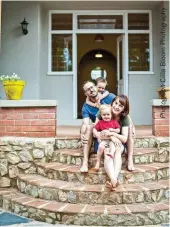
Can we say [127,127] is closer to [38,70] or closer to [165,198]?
[165,198]

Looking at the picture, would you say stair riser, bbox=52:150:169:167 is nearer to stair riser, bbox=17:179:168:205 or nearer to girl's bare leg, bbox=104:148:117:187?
girl's bare leg, bbox=104:148:117:187

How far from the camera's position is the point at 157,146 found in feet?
14.1

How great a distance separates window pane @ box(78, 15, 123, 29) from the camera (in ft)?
22.7

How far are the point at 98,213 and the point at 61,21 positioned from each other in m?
5.07

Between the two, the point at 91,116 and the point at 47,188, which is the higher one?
the point at 91,116

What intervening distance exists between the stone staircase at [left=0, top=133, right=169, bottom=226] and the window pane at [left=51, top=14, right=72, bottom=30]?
3760 mm

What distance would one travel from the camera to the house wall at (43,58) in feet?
21.1

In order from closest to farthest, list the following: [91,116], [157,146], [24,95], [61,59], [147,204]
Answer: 1. [147,204]
2. [91,116]
3. [157,146]
4. [24,95]
5. [61,59]

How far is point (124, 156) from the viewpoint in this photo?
149 inches

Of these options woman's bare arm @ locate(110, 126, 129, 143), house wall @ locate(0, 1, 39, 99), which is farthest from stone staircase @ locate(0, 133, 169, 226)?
house wall @ locate(0, 1, 39, 99)

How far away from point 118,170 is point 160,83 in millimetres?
3933

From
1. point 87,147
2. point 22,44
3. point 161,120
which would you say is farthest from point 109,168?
point 22,44

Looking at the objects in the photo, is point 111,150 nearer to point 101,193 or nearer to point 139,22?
point 101,193

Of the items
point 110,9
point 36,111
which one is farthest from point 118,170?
point 110,9
